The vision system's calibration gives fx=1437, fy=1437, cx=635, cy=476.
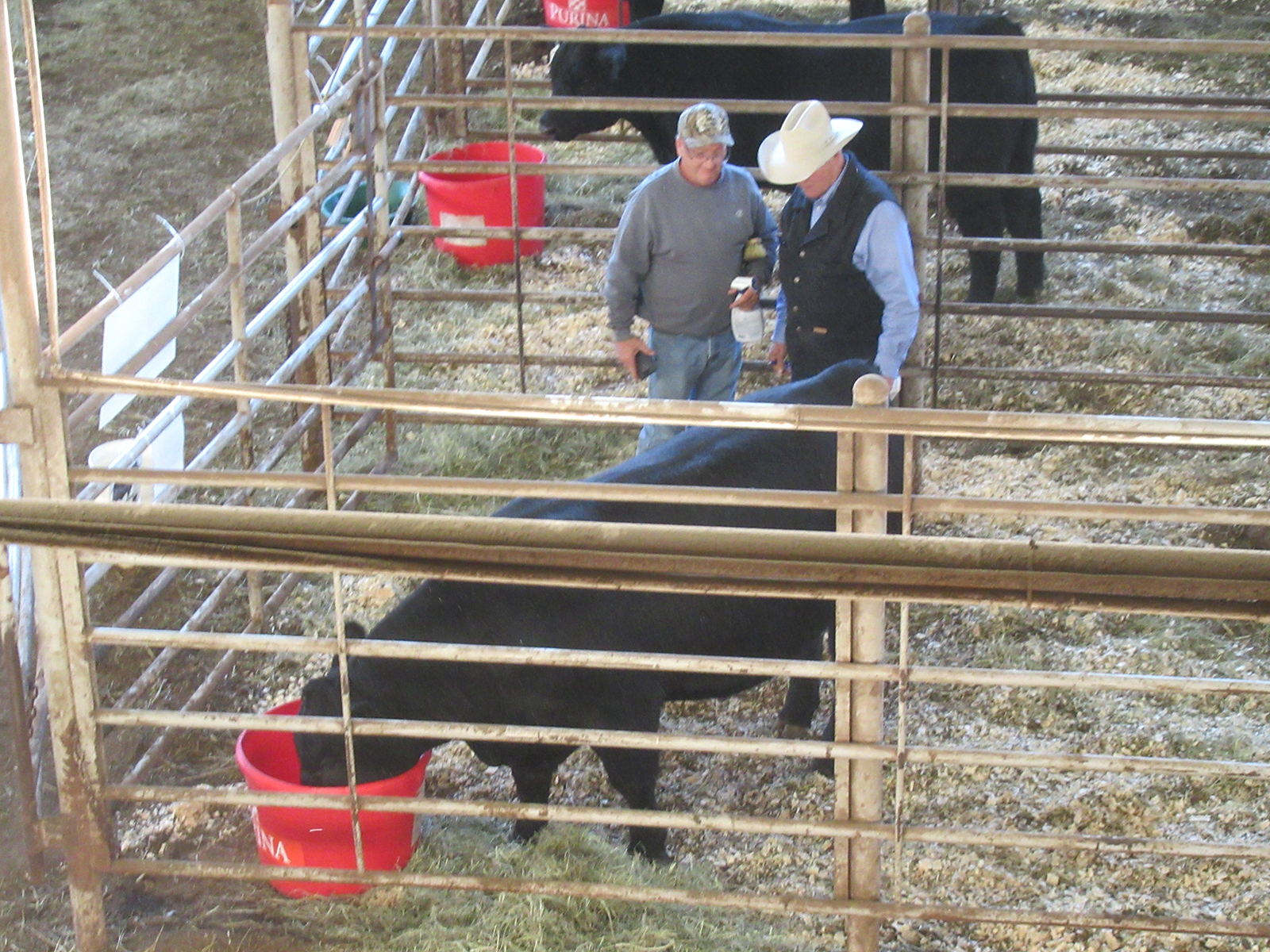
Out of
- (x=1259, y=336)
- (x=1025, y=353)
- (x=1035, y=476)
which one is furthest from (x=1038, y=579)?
(x=1259, y=336)

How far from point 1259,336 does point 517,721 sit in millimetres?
4996

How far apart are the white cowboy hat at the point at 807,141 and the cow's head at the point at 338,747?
2311 mm

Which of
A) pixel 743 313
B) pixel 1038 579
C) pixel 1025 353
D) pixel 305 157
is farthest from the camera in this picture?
pixel 1025 353

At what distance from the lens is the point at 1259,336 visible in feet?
23.6

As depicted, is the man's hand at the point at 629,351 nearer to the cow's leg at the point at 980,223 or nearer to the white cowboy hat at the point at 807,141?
the white cowboy hat at the point at 807,141

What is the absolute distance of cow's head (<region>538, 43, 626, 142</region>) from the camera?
742 centimetres

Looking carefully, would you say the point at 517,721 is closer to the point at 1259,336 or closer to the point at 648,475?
the point at 648,475

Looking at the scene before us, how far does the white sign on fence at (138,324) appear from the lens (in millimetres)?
3643

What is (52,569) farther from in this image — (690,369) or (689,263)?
(690,369)

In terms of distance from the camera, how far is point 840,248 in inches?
200

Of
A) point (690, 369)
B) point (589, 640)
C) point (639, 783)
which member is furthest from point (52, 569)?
point (690, 369)

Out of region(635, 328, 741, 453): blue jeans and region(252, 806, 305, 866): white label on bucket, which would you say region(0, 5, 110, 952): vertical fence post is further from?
region(635, 328, 741, 453): blue jeans

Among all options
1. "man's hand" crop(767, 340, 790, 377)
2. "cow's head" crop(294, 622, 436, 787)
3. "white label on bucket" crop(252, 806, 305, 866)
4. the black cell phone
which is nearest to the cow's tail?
"man's hand" crop(767, 340, 790, 377)

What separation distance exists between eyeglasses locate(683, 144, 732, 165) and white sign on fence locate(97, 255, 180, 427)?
1.94m
